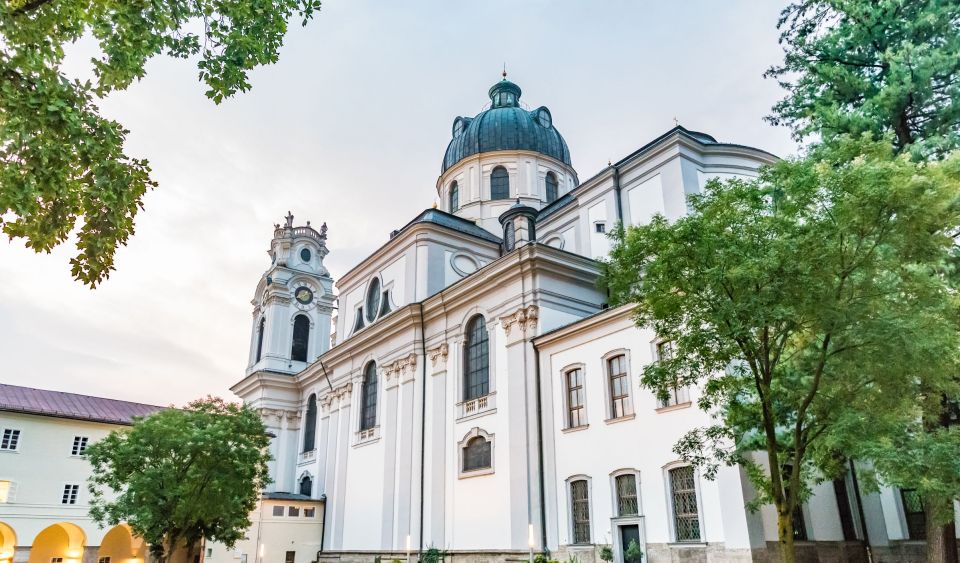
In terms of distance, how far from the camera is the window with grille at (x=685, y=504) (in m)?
17.1

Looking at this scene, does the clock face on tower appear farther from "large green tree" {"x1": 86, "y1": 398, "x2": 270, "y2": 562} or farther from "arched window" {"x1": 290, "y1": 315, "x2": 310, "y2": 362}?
"large green tree" {"x1": 86, "y1": 398, "x2": 270, "y2": 562}

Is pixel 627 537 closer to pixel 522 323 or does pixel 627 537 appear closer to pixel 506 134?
pixel 522 323

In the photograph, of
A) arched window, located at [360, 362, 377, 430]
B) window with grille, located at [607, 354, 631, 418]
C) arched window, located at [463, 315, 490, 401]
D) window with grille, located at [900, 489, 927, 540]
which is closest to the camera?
window with grille, located at [900, 489, 927, 540]

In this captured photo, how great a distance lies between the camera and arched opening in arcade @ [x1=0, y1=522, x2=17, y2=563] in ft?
109

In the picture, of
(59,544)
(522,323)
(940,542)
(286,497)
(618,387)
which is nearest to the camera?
(940,542)

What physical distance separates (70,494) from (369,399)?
17.8m

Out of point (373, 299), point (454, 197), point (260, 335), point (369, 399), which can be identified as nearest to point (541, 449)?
point (369, 399)

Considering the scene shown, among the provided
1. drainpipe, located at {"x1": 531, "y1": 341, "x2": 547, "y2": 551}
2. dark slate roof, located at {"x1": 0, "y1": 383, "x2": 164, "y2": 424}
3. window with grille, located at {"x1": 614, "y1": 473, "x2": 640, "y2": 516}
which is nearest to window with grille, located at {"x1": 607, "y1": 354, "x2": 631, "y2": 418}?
window with grille, located at {"x1": 614, "y1": 473, "x2": 640, "y2": 516}

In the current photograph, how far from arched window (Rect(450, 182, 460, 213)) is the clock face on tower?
38.9 ft

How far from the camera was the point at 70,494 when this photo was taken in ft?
117

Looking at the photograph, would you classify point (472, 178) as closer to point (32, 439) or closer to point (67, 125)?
point (32, 439)

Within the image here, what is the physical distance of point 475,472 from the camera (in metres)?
23.8

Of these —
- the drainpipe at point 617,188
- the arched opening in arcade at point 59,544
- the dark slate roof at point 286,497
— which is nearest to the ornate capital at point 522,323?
the drainpipe at point 617,188

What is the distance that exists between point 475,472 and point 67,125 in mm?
19594
